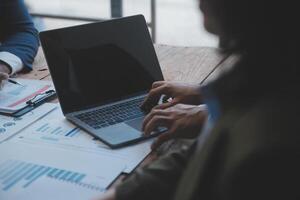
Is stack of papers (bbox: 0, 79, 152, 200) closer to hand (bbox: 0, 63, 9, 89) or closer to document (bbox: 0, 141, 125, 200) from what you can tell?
document (bbox: 0, 141, 125, 200)

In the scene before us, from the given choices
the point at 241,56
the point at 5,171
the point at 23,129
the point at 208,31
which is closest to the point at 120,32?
the point at 23,129

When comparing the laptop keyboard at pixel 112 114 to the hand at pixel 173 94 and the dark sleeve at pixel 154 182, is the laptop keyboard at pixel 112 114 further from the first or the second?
the dark sleeve at pixel 154 182

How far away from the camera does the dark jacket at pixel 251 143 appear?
1.52 ft

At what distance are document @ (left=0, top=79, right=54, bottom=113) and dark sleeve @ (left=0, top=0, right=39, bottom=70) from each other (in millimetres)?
299

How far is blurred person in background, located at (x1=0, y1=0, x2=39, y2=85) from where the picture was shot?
5.26ft

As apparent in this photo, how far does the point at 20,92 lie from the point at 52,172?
0.56 meters

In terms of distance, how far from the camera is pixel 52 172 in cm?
93

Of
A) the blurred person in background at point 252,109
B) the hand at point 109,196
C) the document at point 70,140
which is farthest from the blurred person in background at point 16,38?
the blurred person in background at point 252,109

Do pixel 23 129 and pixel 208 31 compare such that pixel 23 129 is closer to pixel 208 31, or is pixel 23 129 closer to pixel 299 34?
pixel 208 31

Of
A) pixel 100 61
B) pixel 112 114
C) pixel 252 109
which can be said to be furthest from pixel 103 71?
pixel 252 109

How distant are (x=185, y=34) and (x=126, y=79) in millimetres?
2549

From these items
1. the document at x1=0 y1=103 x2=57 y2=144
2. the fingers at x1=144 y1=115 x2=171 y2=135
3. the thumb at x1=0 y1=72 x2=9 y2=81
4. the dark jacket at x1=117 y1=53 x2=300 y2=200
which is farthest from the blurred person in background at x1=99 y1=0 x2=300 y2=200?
the thumb at x1=0 y1=72 x2=9 y2=81

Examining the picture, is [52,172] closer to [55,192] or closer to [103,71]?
[55,192]

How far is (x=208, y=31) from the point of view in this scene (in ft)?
2.19
